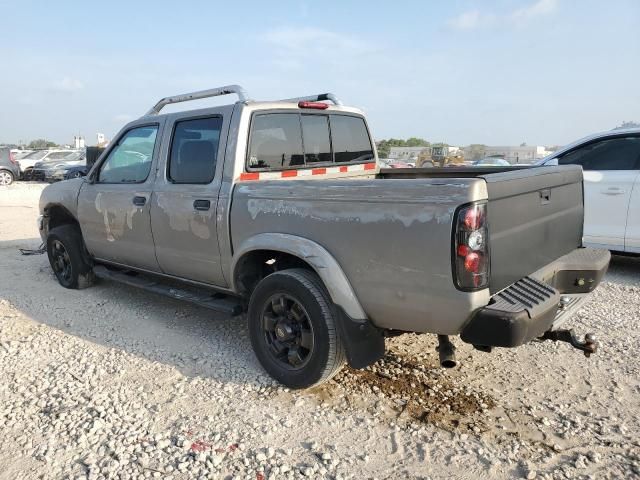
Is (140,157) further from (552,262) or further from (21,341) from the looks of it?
(552,262)

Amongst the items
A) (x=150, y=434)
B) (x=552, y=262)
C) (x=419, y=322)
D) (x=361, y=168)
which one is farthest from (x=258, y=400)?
(x=361, y=168)

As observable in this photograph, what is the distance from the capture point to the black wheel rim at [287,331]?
11.0ft

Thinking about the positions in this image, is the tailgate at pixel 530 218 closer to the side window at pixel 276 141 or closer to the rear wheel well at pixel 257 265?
the rear wheel well at pixel 257 265

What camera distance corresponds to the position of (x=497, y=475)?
2.53 m

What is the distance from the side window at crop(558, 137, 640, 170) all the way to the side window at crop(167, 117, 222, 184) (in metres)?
4.74

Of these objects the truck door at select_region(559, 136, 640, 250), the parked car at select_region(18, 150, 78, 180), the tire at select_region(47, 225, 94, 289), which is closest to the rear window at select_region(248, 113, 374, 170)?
the tire at select_region(47, 225, 94, 289)

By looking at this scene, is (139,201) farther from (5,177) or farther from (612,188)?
(5,177)

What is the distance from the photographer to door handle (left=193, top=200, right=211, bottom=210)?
3.82 m

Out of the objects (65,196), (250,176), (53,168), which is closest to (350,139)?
(250,176)

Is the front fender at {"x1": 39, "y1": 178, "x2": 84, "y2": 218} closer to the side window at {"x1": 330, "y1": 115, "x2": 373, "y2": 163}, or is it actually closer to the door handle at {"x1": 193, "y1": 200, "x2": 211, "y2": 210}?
the door handle at {"x1": 193, "y1": 200, "x2": 211, "y2": 210}

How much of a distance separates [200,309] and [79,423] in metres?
2.05

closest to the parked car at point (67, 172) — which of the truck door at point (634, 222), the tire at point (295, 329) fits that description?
the tire at point (295, 329)

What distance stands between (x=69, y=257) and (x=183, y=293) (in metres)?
2.02

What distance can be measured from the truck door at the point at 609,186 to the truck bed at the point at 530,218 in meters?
2.59
